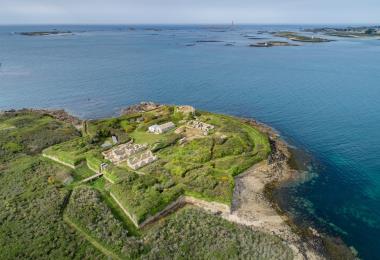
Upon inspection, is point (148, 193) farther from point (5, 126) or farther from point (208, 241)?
point (5, 126)

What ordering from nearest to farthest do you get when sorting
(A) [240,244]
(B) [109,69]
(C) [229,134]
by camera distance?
(A) [240,244], (C) [229,134], (B) [109,69]

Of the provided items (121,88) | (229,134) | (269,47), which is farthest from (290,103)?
(269,47)

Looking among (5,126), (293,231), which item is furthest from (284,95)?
(5,126)

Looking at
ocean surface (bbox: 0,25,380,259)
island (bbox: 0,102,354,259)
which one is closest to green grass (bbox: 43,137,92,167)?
island (bbox: 0,102,354,259)

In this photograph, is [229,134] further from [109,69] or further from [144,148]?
[109,69]

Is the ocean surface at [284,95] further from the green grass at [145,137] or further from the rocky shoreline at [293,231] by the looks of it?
the green grass at [145,137]

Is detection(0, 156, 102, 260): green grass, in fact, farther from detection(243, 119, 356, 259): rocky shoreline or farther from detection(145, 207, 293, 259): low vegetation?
detection(243, 119, 356, 259): rocky shoreline
